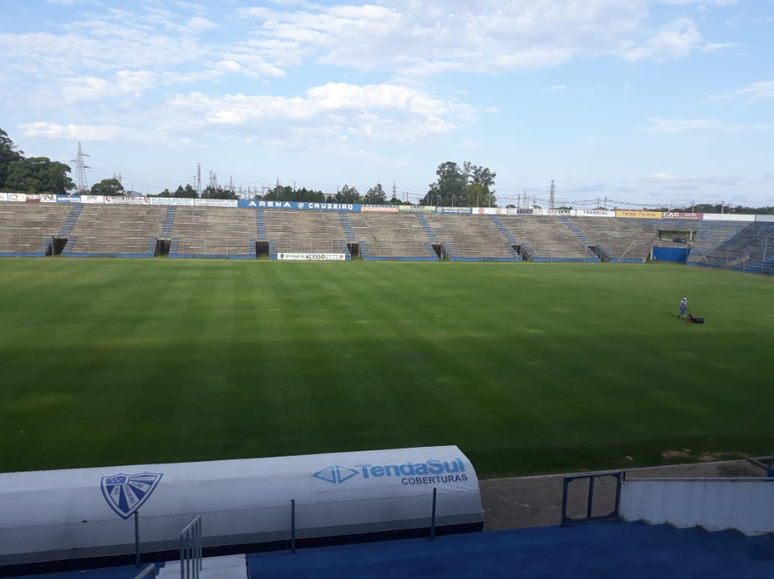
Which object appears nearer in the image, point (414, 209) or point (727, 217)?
point (727, 217)

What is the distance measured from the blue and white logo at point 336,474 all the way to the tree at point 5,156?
106993mm

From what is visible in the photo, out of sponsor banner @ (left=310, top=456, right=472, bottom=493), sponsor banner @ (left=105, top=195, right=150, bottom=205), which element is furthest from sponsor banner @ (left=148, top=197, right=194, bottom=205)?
sponsor banner @ (left=310, top=456, right=472, bottom=493)

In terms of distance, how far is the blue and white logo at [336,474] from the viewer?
9859mm

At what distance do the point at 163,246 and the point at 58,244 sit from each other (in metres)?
10.6

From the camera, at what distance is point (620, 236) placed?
257 ft

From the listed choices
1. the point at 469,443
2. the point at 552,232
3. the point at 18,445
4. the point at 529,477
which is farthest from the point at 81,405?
the point at 552,232

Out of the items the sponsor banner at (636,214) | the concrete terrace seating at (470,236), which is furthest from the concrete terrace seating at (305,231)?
the sponsor banner at (636,214)

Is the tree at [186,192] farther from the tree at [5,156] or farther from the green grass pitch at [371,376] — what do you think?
the green grass pitch at [371,376]

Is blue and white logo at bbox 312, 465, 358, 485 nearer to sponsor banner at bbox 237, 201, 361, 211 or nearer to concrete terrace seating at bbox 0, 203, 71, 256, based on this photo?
concrete terrace seating at bbox 0, 203, 71, 256

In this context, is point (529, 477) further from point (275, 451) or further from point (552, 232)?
point (552, 232)

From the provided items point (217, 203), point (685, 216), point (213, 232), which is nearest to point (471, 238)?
point (213, 232)

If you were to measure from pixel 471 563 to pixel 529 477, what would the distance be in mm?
4749

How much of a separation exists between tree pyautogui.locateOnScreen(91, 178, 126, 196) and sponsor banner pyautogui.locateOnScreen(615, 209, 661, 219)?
310 feet

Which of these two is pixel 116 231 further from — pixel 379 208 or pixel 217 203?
pixel 379 208
